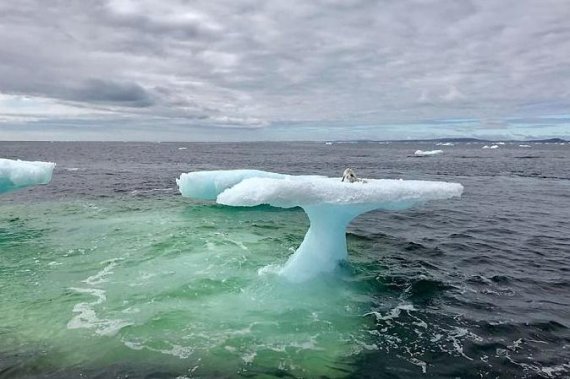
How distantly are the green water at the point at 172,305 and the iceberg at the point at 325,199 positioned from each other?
750 mm

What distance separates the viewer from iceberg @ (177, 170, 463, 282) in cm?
1030

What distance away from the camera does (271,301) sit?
11.0m

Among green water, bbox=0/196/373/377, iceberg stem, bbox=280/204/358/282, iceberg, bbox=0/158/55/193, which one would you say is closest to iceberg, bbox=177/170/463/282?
iceberg stem, bbox=280/204/358/282

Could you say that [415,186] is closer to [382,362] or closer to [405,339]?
[405,339]

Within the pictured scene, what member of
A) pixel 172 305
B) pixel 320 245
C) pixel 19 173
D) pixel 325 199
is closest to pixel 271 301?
pixel 172 305

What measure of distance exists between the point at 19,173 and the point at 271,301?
17.0m

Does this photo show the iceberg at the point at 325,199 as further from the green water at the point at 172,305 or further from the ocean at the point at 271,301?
the green water at the point at 172,305

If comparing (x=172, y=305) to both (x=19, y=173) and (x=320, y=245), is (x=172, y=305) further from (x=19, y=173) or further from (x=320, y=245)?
(x=19, y=173)

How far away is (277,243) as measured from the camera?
17.2 m

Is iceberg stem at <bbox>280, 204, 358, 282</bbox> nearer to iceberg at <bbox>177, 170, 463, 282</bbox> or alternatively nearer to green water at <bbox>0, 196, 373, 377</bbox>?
iceberg at <bbox>177, 170, 463, 282</bbox>

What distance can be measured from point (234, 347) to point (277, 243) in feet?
28.1

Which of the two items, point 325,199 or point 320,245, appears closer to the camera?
point 325,199

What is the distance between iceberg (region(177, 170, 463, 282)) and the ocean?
24.5 inches

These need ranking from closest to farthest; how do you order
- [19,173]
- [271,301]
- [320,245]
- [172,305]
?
1. [172,305]
2. [271,301]
3. [320,245]
4. [19,173]
